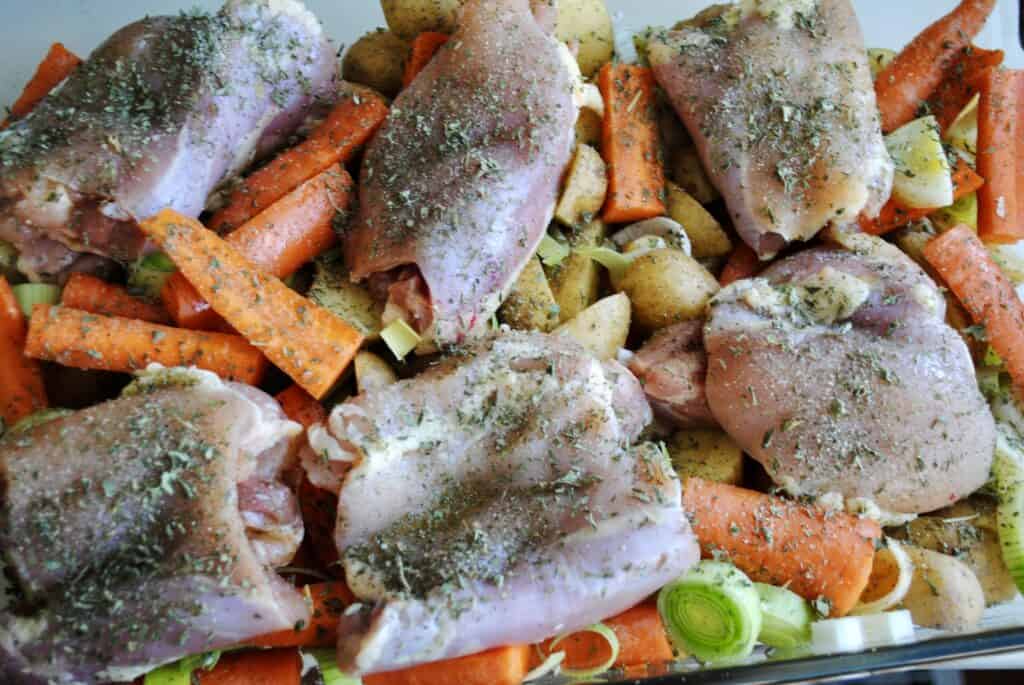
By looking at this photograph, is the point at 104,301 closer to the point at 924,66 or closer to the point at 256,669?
the point at 256,669

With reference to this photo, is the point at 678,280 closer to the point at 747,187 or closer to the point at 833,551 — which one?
the point at 747,187

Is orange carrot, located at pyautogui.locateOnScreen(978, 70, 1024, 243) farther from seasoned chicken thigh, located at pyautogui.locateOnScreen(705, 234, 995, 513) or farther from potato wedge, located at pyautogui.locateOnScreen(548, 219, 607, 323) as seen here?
potato wedge, located at pyautogui.locateOnScreen(548, 219, 607, 323)

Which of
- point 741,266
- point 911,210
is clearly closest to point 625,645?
point 741,266

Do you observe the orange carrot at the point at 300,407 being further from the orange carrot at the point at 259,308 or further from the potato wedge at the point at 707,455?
the potato wedge at the point at 707,455

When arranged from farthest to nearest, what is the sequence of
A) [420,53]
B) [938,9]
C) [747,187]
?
[938,9] → [420,53] → [747,187]

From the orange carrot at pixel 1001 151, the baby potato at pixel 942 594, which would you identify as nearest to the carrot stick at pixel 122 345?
the baby potato at pixel 942 594

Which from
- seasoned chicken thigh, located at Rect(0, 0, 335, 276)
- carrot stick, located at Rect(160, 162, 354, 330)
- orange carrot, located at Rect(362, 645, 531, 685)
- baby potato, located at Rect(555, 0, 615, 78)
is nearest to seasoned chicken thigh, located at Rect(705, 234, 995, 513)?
orange carrot, located at Rect(362, 645, 531, 685)

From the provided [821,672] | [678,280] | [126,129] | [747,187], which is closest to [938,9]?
[747,187]
